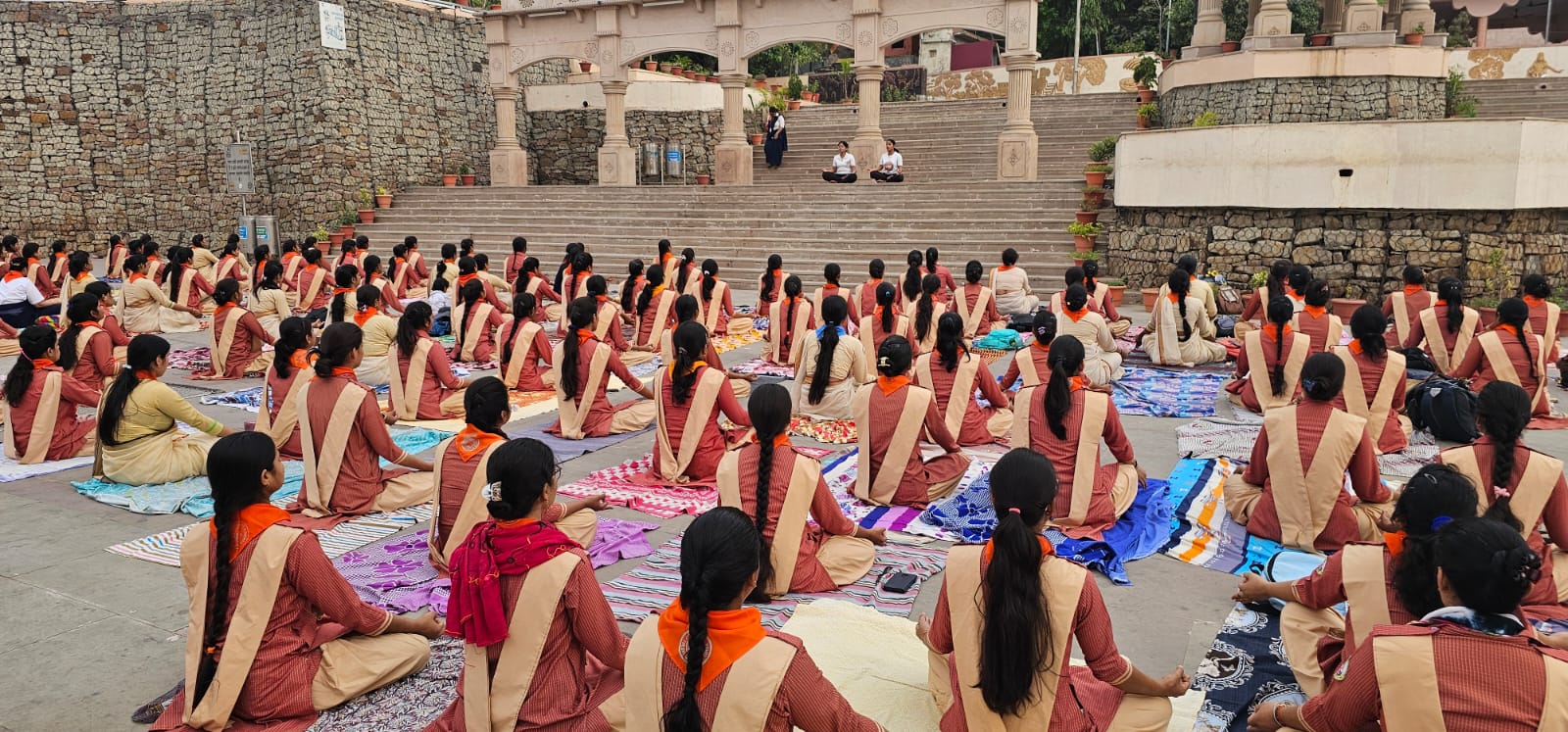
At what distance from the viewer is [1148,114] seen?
2103 centimetres

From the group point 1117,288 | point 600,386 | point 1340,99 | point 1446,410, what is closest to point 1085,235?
point 1117,288

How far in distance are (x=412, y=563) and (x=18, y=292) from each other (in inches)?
390

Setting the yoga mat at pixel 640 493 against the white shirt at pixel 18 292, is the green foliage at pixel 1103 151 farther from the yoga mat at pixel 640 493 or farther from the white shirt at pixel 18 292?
the white shirt at pixel 18 292

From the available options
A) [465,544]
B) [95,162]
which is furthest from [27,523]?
[95,162]

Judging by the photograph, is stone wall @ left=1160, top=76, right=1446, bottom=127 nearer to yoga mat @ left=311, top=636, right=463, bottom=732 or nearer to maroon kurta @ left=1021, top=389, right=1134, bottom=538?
maroon kurta @ left=1021, top=389, right=1134, bottom=538

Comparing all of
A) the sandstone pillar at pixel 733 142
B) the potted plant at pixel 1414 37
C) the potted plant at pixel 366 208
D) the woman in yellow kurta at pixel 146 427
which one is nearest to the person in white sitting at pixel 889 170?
the sandstone pillar at pixel 733 142

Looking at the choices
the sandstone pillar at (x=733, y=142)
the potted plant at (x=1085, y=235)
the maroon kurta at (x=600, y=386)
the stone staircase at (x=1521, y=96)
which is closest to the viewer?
the maroon kurta at (x=600, y=386)

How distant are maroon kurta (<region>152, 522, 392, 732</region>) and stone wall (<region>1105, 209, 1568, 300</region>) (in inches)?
494

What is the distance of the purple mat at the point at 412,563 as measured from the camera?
4898 mm

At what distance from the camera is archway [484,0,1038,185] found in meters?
18.4

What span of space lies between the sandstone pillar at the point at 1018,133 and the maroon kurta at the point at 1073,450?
44.5 ft

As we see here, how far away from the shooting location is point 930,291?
913cm

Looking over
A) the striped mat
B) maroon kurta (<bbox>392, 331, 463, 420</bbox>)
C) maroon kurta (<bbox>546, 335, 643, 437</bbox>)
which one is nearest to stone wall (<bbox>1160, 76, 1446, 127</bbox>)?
maroon kurta (<bbox>546, 335, 643, 437</bbox>)

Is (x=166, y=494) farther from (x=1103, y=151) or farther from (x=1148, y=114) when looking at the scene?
(x=1148, y=114)
